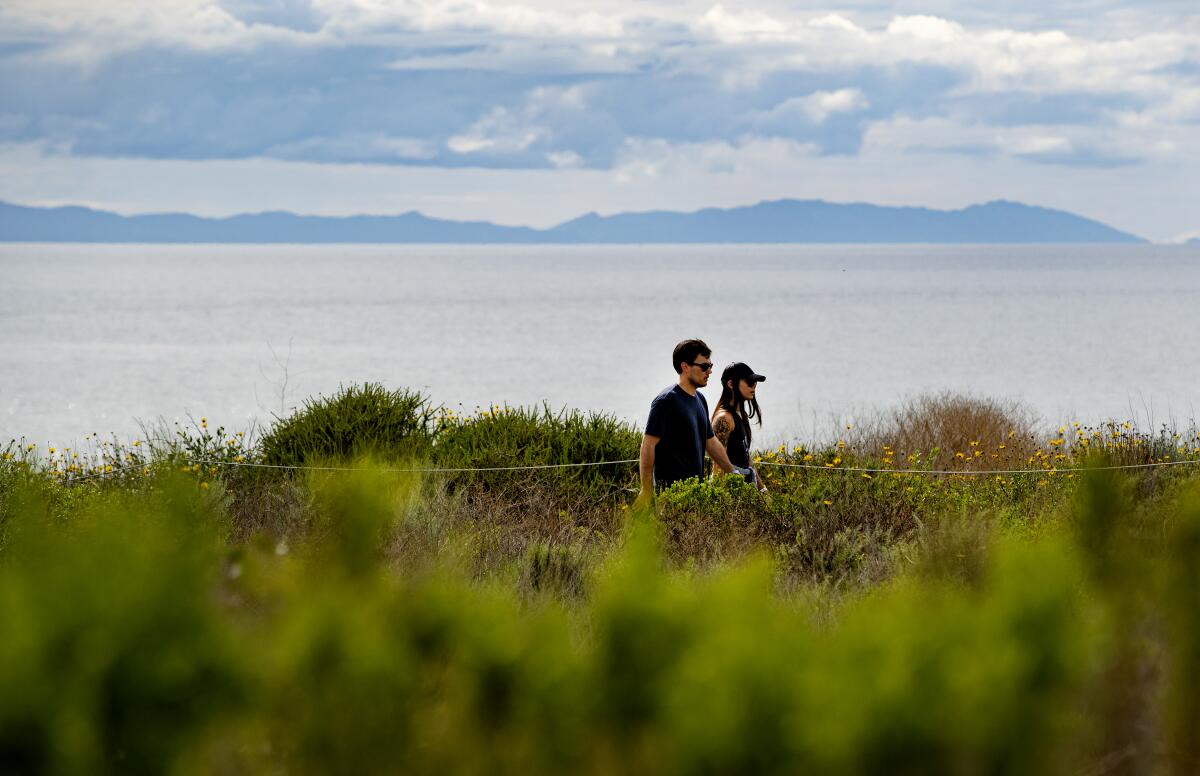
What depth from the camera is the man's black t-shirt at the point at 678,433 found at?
32.6 ft

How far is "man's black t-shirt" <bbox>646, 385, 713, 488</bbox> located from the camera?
391 inches

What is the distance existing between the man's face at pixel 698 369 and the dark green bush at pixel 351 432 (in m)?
4.16

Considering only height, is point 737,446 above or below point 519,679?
below

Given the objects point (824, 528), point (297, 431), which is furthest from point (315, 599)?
point (297, 431)

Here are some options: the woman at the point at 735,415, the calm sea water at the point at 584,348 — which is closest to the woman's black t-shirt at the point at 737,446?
the woman at the point at 735,415

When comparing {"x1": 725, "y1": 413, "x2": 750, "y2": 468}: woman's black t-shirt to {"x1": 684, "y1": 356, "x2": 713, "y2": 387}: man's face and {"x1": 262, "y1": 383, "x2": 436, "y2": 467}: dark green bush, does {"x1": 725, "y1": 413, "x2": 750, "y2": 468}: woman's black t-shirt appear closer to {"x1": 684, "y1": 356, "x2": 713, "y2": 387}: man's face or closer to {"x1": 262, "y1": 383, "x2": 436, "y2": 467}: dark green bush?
{"x1": 684, "y1": 356, "x2": 713, "y2": 387}: man's face

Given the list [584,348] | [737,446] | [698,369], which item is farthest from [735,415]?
[584,348]

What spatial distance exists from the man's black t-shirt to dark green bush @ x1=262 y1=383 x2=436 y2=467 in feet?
12.1

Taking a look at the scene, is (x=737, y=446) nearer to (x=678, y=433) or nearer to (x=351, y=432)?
(x=678, y=433)

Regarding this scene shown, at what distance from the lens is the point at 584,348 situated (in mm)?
74438

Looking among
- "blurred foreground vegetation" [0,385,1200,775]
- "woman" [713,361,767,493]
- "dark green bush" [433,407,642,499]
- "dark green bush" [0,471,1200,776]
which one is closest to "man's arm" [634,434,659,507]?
"woman" [713,361,767,493]

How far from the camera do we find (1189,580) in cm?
322

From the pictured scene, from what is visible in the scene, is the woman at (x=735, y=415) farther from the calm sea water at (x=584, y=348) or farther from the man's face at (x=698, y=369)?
the calm sea water at (x=584, y=348)

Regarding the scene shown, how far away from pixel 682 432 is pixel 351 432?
4.81 meters
